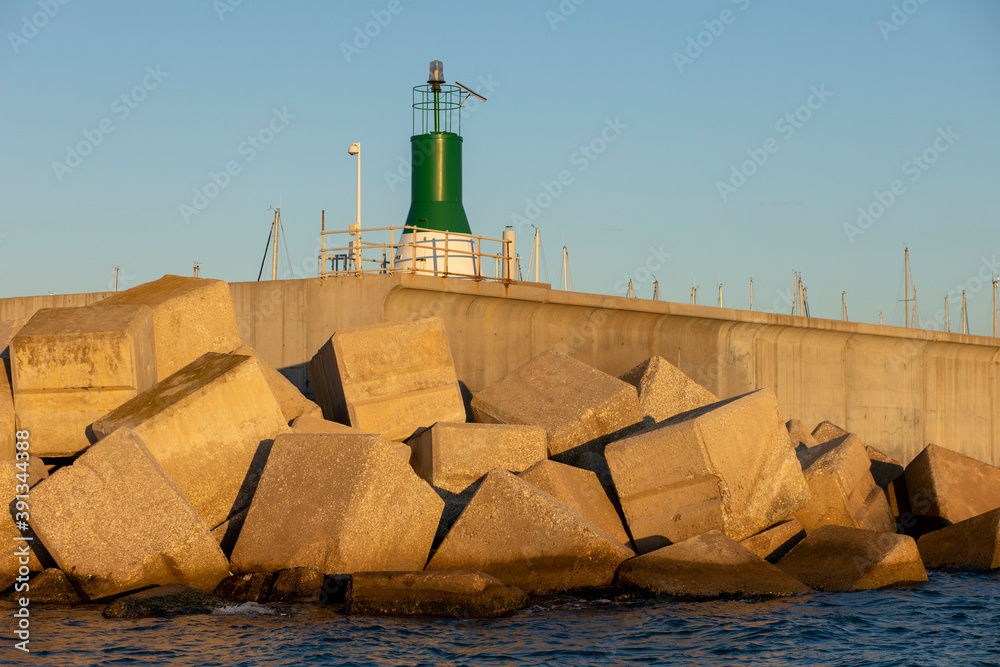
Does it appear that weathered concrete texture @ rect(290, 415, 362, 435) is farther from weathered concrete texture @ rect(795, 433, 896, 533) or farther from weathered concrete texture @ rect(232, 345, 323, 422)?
weathered concrete texture @ rect(795, 433, 896, 533)

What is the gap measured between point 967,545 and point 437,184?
12716 mm

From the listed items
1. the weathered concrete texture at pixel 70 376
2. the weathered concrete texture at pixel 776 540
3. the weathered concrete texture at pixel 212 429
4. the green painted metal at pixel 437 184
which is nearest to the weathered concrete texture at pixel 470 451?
the weathered concrete texture at pixel 212 429

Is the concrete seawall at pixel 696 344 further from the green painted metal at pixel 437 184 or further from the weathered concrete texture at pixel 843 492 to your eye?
the green painted metal at pixel 437 184

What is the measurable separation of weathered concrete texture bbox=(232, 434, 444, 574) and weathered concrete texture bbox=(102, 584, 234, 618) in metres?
0.45

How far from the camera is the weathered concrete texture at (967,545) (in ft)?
33.6

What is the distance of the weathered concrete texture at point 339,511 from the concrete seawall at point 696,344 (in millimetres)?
5537

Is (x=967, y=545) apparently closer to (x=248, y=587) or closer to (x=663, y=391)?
(x=663, y=391)

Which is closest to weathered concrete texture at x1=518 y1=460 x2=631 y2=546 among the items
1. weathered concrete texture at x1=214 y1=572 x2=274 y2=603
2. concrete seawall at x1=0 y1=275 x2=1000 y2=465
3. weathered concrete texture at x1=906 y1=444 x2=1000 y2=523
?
weathered concrete texture at x1=214 y1=572 x2=274 y2=603

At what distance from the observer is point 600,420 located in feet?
36.5

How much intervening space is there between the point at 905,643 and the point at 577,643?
2.56 meters

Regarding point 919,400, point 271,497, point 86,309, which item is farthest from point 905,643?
point 919,400

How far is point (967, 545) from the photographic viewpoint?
10508 millimetres

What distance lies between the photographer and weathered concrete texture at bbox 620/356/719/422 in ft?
40.1

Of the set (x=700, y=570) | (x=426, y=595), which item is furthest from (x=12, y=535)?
(x=700, y=570)
